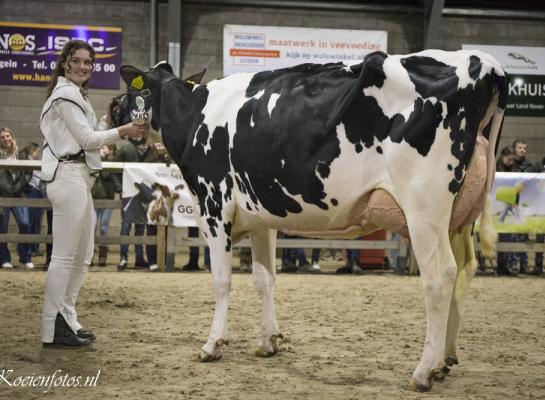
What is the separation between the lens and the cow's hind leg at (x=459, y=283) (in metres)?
4.57

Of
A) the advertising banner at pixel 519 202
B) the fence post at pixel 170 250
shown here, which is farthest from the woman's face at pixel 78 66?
the advertising banner at pixel 519 202

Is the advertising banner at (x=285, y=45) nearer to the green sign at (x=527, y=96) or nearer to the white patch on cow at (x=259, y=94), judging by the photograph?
the green sign at (x=527, y=96)

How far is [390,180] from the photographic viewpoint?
13.6ft

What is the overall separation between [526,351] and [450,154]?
1981 millimetres

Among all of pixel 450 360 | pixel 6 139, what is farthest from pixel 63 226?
pixel 6 139

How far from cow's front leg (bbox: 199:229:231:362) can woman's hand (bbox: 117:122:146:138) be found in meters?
0.94

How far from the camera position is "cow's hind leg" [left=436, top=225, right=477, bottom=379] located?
4570 mm

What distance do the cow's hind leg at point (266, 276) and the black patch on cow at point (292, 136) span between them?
588mm

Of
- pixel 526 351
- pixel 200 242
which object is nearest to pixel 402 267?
pixel 200 242

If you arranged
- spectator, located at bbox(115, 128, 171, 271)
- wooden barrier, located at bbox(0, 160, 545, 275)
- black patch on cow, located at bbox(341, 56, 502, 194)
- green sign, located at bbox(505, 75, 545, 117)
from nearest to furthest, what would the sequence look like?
black patch on cow, located at bbox(341, 56, 502, 194) → wooden barrier, located at bbox(0, 160, 545, 275) → spectator, located at bbox(115, 128, 171, 271) → green sign, located at bbox(505, 75, 545, 117)

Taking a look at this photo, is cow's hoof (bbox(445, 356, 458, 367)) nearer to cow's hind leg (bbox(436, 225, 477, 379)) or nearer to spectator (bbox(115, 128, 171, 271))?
cow's hind leg (bbox(436, 225, 477, 379))

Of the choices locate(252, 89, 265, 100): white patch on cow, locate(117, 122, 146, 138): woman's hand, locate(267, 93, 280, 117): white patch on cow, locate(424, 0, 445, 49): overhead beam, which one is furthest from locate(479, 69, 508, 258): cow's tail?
locate(424, 0, 445, 49): overhead beam

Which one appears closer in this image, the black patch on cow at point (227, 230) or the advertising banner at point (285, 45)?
the black patch on cow at point (227, 230)

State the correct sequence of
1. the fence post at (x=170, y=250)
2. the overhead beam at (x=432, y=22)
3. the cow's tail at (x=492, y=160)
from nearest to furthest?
the cow's tail at (x=492, y=160)
the fence post at (x=170, y=250)
the overhead beam at (x=432, y=22)
